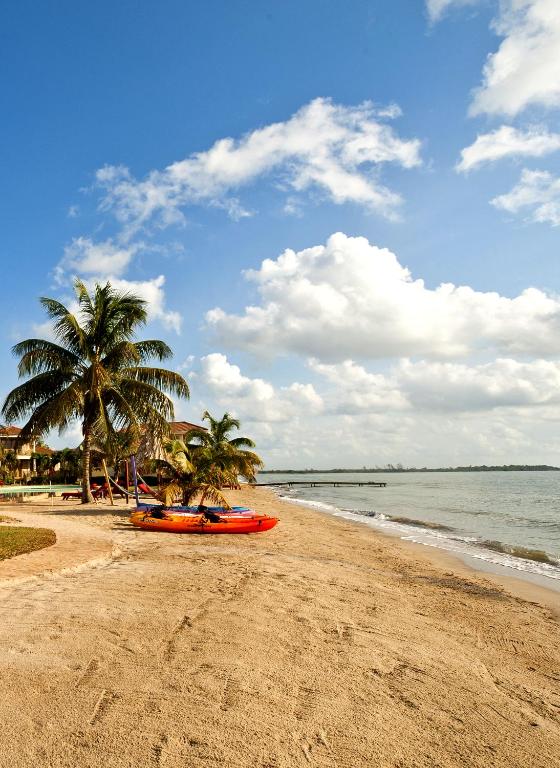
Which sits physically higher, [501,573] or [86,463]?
[86,463]

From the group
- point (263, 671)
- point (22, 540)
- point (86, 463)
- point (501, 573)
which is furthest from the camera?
point (86, 463)

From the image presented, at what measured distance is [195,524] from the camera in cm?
1569

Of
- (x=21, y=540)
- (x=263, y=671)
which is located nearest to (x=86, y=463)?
(x=21, y=540)

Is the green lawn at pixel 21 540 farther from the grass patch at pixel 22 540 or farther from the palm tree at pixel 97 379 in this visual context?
the palm tree at pixel 97 379

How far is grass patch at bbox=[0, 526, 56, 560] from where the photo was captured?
9.90 metres

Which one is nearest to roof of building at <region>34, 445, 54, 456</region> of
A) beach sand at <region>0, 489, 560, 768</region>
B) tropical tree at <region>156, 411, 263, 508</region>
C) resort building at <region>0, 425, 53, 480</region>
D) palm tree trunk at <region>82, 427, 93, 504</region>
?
resort building at <region>0, 425, 53, 480</region>

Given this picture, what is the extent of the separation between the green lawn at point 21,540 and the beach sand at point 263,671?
548mm

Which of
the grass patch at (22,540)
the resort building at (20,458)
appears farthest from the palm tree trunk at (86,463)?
the resort building at (20,458)

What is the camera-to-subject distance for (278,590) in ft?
26.8

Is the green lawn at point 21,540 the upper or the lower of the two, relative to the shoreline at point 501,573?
upper

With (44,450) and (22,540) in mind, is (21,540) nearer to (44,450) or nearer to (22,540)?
(22,540)

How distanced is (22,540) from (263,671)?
8.39 meters

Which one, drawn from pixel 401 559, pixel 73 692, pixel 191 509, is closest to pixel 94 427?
pixel 191 509

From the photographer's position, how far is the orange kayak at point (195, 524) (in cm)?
1571
